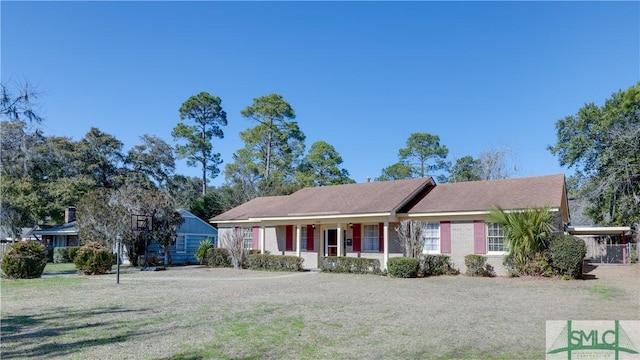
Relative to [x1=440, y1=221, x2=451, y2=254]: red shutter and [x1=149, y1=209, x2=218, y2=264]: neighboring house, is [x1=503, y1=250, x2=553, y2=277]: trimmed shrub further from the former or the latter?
[x1=149, y1=209, x2=218, y2=264]: neighboring house

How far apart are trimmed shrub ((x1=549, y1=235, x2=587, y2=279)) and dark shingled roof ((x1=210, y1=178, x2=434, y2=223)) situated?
22.4 feet

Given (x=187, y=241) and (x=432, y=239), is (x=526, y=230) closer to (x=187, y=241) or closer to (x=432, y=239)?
(x=432, y=239)

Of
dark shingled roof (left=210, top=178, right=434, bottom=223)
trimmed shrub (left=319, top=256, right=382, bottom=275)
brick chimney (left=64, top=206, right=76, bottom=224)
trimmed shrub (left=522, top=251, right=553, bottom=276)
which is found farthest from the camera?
brick chimney (left=64, top=206, right=76, bottom=224)

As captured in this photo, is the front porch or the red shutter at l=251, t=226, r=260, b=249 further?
the red shutter at l=251, t=226, r=260, b=249

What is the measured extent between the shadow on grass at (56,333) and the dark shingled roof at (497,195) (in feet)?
48.6

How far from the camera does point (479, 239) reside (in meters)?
19.4

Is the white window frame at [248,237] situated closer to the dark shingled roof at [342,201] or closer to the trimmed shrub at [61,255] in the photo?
the dark shingled roof at [342,201]

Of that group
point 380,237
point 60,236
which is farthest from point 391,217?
point 60,236

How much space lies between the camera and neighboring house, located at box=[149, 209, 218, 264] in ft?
101

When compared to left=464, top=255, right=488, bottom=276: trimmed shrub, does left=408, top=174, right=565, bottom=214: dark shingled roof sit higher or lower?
higher

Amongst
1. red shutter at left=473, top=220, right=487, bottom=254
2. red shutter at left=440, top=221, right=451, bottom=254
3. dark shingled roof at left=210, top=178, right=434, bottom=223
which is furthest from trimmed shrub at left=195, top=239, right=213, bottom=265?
red shutter at left=473, top=220, right=487, bottom=254

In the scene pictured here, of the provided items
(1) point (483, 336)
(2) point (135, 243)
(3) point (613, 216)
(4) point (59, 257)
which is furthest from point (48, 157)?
(3) point (613, 216)

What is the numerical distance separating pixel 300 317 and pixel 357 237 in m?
13.7

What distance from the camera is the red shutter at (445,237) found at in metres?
20.3
